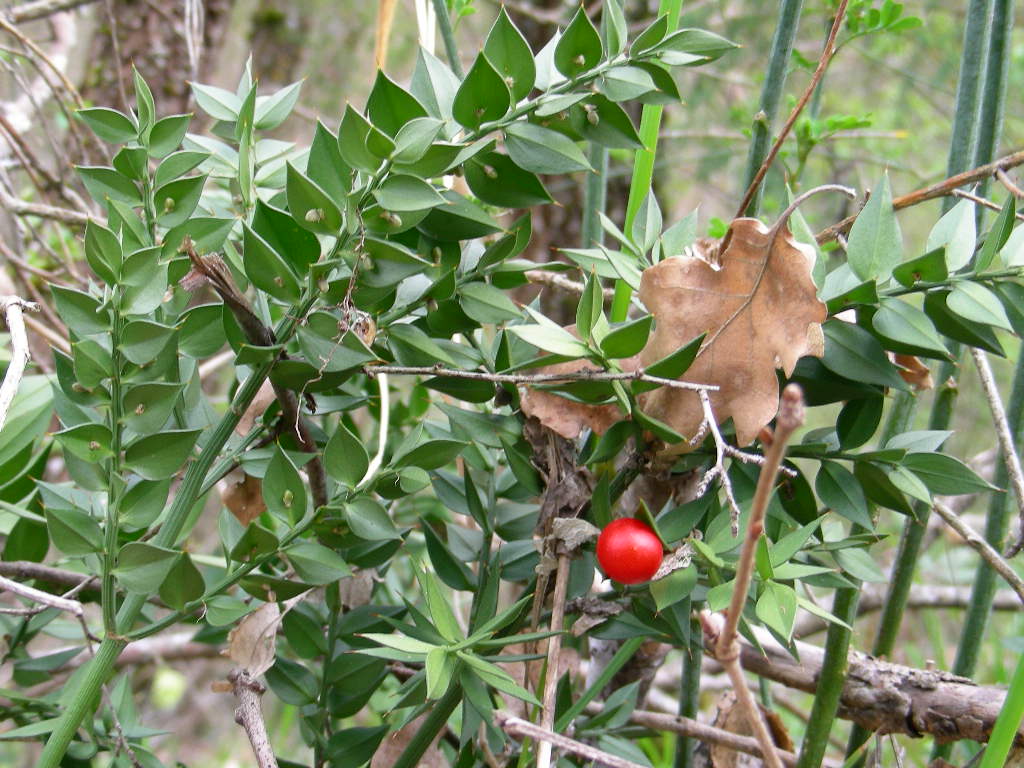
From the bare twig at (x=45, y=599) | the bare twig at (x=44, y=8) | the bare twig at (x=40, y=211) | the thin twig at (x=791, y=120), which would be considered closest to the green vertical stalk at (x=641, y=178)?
the thin twig at (x=791, y=120)

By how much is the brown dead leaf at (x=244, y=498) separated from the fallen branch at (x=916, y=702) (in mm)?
260

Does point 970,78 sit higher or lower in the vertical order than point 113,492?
Result: higher

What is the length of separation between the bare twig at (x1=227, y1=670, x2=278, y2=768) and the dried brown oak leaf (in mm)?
212

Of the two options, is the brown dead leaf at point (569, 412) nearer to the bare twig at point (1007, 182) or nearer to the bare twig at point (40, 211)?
the bare twig at point (1007, 182)

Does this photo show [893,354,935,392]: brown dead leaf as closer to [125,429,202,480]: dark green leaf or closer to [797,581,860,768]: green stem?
[797,581,860,768]: green stem

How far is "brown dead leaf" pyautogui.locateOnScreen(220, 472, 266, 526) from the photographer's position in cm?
45

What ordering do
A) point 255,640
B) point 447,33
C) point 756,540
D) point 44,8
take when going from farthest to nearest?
point 44,8
point 447,33
point 255,640
point 756,540

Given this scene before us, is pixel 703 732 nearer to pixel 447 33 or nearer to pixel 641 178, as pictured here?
pixel 641 178

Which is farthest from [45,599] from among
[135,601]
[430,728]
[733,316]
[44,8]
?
[44,8]

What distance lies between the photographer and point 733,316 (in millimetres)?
350

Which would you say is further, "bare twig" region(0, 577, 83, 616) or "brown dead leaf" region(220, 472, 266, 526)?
"brown dead leaf" region(220, 472, 266, 526)

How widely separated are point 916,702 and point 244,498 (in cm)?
35

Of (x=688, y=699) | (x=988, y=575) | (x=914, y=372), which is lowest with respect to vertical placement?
(x=688, y=699)

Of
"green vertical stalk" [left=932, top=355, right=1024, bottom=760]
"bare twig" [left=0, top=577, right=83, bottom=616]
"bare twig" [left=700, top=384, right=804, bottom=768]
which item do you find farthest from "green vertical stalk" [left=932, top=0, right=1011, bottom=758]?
"bare twig" [left=0, top=577, right=83, bottom=616]
